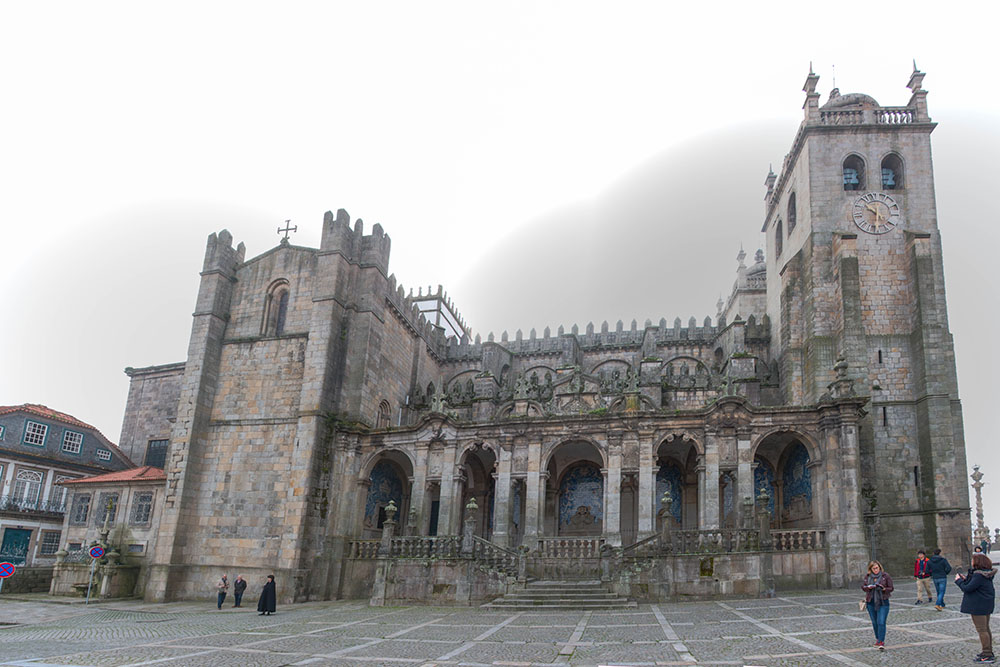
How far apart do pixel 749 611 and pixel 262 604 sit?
1280cm

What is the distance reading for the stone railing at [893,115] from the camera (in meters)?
28.6

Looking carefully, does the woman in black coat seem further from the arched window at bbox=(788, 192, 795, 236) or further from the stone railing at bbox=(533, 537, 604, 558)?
the arched window at bbox=(788, 192, 795, 236)

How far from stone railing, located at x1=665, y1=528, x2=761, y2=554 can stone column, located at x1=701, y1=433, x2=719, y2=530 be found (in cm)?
116

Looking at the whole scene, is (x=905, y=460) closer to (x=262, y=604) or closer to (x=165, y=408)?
(x=262, y=604)

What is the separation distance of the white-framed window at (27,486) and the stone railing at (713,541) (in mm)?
31899

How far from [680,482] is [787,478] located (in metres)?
3.95

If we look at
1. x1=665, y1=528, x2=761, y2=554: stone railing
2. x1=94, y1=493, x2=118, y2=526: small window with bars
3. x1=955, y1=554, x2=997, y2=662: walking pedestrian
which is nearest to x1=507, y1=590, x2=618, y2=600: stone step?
x1=665, y1=528, x2=761, y2=554: stone railing

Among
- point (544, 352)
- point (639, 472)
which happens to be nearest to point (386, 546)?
point (639, 472)

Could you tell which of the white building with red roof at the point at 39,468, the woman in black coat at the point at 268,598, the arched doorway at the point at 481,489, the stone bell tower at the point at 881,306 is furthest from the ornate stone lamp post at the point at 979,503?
the white building with red roof at the point at 39,468

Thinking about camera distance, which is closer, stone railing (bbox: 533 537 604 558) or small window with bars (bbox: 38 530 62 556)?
stone railing (bbox: 533 537 604 558)

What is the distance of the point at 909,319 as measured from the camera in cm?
2620

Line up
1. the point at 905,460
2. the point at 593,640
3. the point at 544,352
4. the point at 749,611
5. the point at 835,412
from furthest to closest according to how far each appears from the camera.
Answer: the point at 544,352 → the point at 905,460 → the point at 835,412 → the point at 749,611 → the point at 593,640

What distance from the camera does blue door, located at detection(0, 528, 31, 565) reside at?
33312 mm

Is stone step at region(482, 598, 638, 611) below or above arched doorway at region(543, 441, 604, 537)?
below
